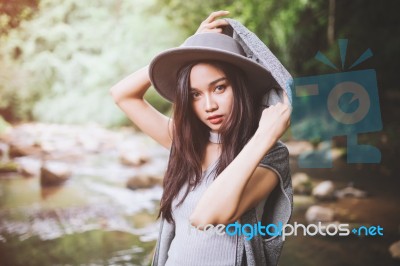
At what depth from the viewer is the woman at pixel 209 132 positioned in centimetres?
84

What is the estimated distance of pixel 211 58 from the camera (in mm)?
908

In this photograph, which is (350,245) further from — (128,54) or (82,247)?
(128,54)

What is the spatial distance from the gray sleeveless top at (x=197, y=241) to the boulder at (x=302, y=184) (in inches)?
74.6

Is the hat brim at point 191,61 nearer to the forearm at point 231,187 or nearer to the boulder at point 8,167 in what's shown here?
the forearm at point 231,187

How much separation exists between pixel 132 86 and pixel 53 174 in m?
1.78

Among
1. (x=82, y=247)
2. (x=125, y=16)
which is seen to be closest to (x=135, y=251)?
(x=82, y=247)

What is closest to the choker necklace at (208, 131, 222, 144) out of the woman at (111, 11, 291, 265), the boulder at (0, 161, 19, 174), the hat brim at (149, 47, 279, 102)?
the woman at (111, 11, 291, 265)

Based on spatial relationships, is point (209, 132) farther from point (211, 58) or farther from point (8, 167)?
point (8, 167)

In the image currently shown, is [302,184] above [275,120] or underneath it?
underneath

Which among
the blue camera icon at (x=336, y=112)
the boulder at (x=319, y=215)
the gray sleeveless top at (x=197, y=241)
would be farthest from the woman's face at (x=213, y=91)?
the boulder at (x=319, y=215)

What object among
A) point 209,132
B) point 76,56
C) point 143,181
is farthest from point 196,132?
point 76,56

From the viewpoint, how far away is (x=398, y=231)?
250cm

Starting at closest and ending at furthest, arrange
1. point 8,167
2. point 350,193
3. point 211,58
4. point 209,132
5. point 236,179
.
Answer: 1. point 236,179
2. point 211,58
3. point 209,132
4. point 8,167
5. point 350,193

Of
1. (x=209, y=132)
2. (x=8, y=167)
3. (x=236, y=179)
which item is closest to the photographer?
(x=236, y=179)
